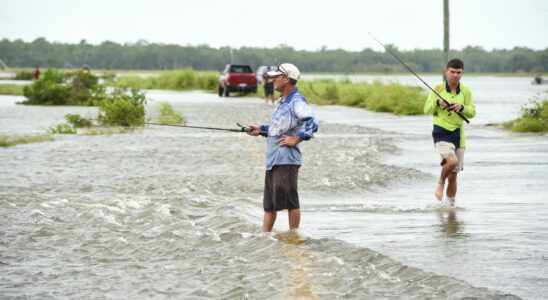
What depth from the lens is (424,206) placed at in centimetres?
1221

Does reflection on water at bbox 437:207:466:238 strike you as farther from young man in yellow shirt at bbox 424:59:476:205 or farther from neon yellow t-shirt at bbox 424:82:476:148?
neon yellow t-shirt at bbox 424:82:476:148

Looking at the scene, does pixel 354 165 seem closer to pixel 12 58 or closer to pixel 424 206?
pixel 424 206

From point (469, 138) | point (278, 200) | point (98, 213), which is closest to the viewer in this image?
point (278, 200)

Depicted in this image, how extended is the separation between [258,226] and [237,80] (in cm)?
4630

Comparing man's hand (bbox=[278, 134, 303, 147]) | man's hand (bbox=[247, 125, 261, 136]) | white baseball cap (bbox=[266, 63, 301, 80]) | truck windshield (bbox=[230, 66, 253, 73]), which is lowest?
truck windshield (bbox=[230, 66, 253, 73])

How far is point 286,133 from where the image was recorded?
30.5 feet

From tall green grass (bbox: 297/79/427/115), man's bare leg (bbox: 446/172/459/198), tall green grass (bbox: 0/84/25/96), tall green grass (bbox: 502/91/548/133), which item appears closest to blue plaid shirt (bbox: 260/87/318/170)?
man's bare leg (bbox: 446/172/459/198)

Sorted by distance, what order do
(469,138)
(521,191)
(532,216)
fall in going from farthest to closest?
(469,138) → (521,191) → (532,216)

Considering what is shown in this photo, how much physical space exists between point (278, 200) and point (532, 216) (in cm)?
313

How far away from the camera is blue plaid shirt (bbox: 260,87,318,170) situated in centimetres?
915

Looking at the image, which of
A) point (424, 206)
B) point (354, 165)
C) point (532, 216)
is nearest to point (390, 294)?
point (532, 216)

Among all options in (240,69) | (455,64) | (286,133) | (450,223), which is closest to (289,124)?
(286,133)

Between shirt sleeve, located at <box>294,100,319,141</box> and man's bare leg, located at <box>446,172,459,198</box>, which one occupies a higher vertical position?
shirt sleeve, located at <box>294,100,319,141</box>

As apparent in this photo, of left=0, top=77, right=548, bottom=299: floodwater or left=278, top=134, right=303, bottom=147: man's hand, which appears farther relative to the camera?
left=278, top=134, right=303, bottom=147: man's hand
